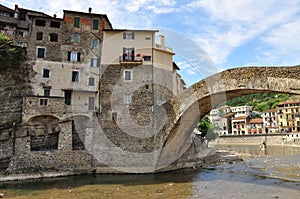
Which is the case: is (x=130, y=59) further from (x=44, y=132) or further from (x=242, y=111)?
(x=242, y=111)

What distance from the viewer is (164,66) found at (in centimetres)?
1942

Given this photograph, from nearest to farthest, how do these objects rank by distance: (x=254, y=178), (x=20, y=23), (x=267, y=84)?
(x=267, y=84) < (x=254, y=178) < (x=20, y=23)

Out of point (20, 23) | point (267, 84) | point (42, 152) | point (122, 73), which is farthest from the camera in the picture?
point (20, 23)

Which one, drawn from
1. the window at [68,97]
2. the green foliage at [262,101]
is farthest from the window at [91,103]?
the green foliage at [262,101]

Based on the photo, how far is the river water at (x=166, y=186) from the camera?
10.1m

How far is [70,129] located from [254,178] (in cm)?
1334

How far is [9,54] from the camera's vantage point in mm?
18281

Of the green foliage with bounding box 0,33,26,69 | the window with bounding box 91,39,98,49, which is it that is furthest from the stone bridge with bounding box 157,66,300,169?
the green foliage with bounding box 0,33,26,69

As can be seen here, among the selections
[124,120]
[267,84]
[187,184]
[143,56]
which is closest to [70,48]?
[143,56]

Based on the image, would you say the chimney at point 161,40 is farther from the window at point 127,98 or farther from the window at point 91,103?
the window at point 91,103

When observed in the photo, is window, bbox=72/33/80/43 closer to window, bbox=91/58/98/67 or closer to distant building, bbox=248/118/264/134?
window, bbox=91/58/98/67

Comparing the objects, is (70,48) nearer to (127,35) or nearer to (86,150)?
(127,35)

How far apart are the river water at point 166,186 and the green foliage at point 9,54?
981cm

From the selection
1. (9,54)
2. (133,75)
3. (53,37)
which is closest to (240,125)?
(133,75)
